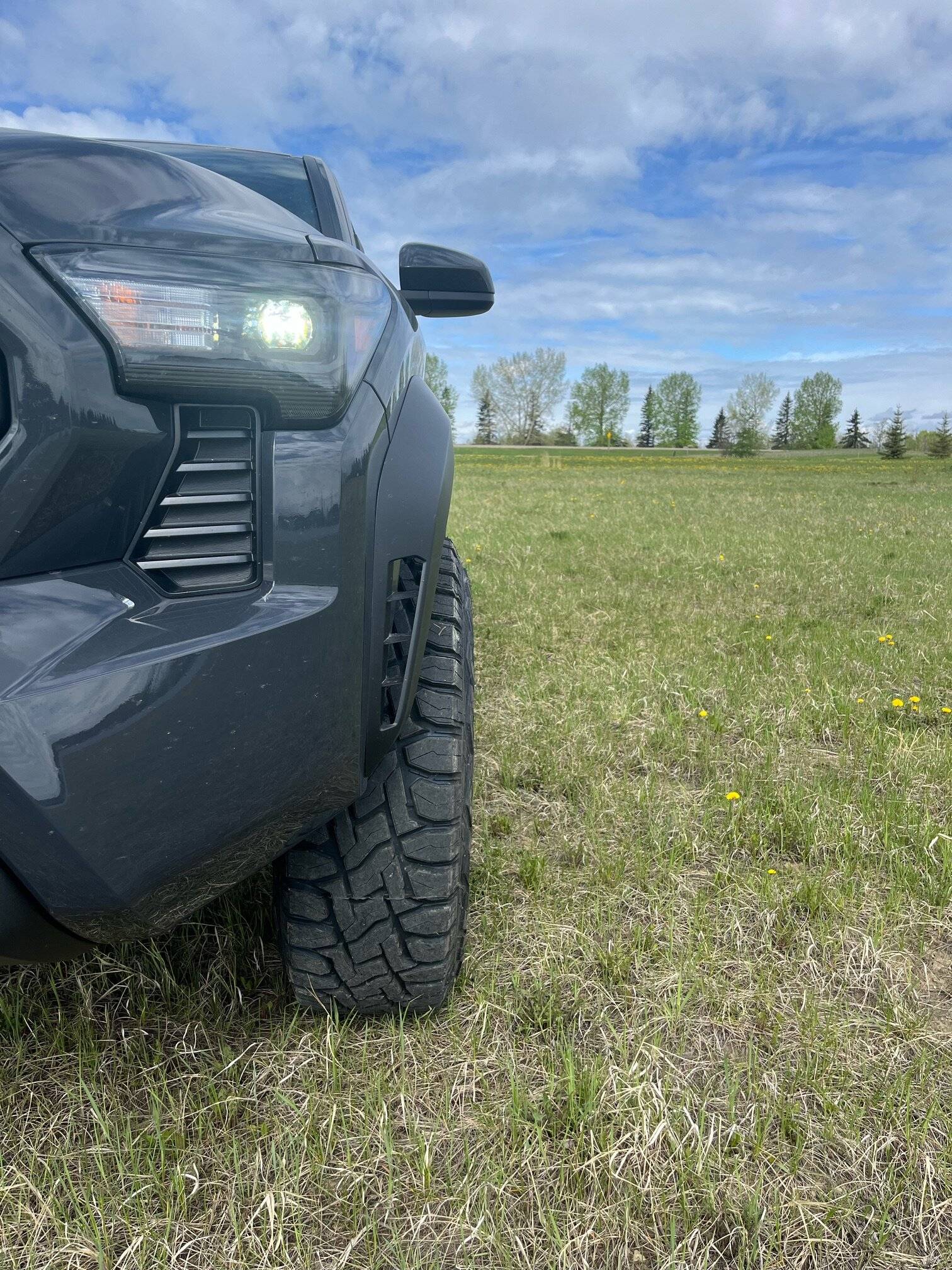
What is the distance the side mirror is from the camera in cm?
211

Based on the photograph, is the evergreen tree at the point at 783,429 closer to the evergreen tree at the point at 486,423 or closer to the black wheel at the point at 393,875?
the evergreen tree at the point at 486,423

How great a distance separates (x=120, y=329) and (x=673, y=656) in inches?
111

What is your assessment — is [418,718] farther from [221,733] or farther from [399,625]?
[221,733]

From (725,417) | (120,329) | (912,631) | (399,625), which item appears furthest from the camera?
(725,417)

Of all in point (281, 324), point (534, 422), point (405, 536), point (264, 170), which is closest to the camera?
point (281, 324)

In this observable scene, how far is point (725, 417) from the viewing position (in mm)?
74000

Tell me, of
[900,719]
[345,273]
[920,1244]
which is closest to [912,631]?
[900,719]

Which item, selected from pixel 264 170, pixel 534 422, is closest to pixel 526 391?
pixel 534 422

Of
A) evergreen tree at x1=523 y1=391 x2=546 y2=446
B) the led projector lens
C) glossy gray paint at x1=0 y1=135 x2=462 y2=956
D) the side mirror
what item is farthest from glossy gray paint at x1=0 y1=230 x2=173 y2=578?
evergreen tree at x1=523 y1=391 x2=546 y2=446

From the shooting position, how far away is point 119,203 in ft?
3.05

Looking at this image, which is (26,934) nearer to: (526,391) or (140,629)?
(140,629)

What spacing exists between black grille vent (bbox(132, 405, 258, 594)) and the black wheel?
1.29 feet

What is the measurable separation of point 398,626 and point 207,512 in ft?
1.03

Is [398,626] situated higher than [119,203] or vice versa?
[119,203]
